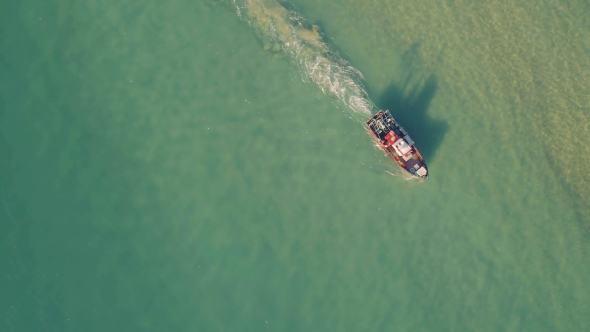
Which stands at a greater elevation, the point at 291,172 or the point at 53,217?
the point at 291,172

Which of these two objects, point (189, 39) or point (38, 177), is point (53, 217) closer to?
point (38, 177)

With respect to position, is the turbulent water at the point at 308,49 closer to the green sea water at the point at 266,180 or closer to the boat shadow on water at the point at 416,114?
the green sea water at the point at 266,180

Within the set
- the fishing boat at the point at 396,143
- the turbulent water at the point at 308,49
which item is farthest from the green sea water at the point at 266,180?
the fishing boat at the point at 396,143

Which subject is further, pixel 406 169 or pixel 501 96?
pixel 501 96

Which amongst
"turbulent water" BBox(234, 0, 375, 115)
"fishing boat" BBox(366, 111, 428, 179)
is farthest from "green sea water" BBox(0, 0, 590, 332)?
"fishing boat" BBox(366, 111, 428, 179)

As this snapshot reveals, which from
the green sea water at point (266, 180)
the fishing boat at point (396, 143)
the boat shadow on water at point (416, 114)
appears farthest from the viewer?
the boat shadow on water at point (416, 114)

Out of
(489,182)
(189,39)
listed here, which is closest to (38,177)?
(189,39)

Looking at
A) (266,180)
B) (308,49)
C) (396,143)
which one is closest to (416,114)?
(396,143)
